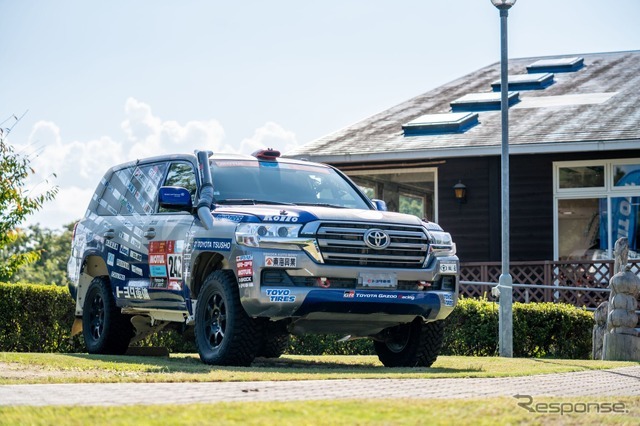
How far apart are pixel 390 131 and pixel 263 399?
62.3 ft

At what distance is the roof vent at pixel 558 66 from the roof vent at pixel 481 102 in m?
2.61

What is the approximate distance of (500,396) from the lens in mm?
7613

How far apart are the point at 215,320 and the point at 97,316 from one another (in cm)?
293

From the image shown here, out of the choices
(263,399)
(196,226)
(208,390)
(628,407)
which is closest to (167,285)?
(196,226)

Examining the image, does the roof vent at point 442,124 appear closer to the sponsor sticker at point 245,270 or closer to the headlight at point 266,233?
the headlight at point 266,233

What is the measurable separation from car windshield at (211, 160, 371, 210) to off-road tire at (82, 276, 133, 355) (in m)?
2.24

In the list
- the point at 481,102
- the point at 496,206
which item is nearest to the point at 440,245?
the point at 496,206

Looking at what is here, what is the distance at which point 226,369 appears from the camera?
996cm

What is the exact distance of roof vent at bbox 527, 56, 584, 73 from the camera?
28.8 m

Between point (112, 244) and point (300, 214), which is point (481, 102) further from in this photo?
point (300, 214)

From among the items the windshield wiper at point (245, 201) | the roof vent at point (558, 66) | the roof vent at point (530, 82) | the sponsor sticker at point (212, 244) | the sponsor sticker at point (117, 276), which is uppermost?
the roof vent at point (558, 66)

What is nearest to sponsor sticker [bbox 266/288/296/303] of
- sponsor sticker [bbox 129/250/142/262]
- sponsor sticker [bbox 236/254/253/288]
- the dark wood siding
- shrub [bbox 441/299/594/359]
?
sponsor sticker [bbox 236/254/253/288]

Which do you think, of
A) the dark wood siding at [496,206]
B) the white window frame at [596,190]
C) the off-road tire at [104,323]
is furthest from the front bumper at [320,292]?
the dark wood siding at [496,206]

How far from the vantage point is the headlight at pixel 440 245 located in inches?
435
